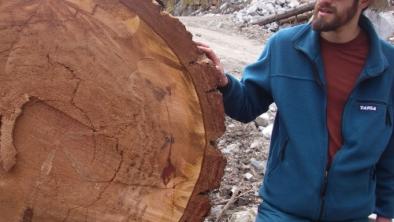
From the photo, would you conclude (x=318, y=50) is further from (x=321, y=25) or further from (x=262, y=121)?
(x=262, y=121)

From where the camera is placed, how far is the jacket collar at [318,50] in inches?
94.4

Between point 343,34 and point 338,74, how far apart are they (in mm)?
165

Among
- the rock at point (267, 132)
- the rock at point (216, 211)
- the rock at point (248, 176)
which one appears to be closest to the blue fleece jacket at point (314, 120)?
the rock at point (216, 211)

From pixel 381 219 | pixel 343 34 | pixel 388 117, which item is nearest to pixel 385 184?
pixel 381 219

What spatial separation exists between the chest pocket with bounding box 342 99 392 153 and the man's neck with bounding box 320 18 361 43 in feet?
0.85

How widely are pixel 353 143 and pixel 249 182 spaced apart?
1389mm

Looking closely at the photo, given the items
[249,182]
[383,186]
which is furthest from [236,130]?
[383,186]

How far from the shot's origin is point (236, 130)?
4422 mm

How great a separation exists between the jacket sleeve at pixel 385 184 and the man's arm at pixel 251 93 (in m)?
0.55

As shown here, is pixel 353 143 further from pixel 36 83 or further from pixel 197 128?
pixel 36 83

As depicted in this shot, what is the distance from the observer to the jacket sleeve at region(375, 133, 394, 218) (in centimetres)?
262

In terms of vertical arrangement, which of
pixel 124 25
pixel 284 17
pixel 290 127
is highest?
pixel 124 25

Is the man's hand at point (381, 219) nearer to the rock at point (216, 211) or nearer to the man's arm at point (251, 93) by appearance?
the man's arm at point (251, 93)

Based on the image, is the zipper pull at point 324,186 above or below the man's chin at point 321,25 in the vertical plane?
below
